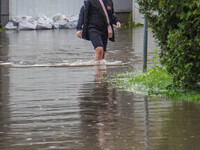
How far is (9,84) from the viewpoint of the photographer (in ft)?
30.5

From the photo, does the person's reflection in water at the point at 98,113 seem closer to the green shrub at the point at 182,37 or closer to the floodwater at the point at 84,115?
the floodwater at the point at 84,115

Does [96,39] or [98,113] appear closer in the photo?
[98,113]

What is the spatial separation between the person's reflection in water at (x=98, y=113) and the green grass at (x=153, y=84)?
0.28 m

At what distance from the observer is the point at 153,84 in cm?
848

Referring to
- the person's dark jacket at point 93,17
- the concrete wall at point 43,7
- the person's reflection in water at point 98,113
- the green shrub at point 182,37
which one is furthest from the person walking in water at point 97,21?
the concrete wall at point 43,7

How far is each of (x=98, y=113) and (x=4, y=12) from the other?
2440 centimetres

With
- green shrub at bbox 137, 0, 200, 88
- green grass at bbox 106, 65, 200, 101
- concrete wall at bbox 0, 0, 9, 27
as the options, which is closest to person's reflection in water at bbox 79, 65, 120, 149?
green grass at bbox 106, 65, 200, 101

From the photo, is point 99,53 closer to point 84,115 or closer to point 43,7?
point 84,115

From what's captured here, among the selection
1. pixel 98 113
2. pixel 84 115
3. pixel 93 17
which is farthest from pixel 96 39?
pixel 84 115

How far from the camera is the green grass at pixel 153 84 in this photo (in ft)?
25.0

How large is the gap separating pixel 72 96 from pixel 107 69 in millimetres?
3453

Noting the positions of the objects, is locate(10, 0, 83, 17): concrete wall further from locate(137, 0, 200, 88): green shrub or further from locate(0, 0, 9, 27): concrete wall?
locate(137, 0, 200, 88): green shrub

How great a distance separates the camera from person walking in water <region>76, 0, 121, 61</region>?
11.8m

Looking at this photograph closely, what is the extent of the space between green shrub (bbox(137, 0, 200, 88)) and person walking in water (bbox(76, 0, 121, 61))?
154 inches
